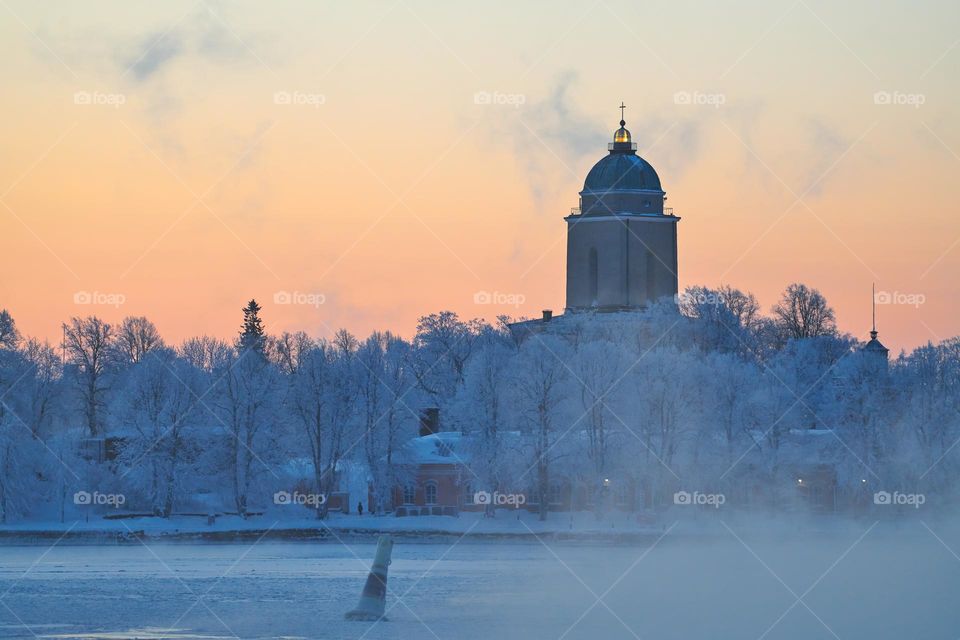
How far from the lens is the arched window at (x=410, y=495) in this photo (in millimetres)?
95875

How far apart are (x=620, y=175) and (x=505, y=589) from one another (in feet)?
213

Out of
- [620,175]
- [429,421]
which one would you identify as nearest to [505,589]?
[429,421]

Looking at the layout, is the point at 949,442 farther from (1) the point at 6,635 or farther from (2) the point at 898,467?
(1) the point at 6,635

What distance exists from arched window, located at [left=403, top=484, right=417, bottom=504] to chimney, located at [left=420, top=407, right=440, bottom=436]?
6.94 m

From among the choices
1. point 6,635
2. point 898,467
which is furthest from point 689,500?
point 6,635

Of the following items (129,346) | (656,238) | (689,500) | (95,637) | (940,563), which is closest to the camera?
(95,637)

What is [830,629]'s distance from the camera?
47.8 meters

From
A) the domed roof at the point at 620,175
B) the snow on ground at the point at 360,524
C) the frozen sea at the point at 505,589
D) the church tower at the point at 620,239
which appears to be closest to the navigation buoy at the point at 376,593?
the frozen sea at the point at 505,589

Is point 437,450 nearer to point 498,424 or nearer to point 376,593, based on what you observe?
point 498,424

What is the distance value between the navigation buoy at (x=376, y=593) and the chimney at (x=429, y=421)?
50445 millimetres

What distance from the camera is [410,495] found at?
96062mm

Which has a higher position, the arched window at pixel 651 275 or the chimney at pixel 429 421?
the arched window at pixel 651 275

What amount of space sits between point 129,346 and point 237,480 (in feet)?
136

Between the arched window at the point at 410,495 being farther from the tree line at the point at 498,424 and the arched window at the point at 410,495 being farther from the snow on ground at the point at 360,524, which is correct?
the snow on ground at the point at 360,524
